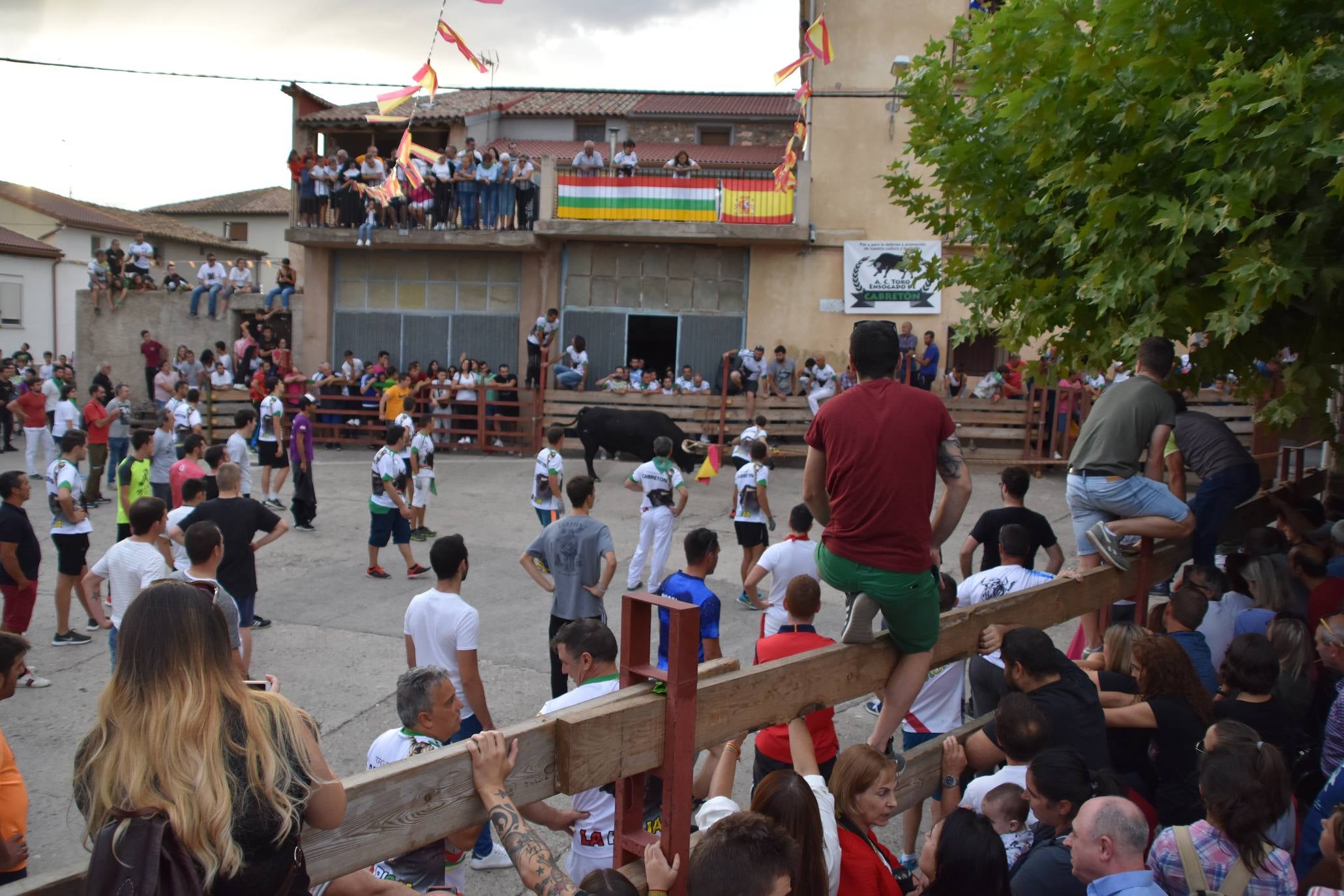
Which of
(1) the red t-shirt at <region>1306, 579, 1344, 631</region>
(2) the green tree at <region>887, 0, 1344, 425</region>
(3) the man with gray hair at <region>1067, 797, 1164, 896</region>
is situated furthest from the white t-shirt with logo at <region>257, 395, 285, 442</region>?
(3) the man with gray hair at <region>1067, 797, 1164, 896</region>

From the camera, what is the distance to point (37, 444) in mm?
16391

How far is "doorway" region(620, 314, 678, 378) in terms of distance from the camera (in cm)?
2216

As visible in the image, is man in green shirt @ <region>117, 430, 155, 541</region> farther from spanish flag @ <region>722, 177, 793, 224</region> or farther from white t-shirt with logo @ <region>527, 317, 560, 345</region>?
spanish flag @ <region>722, 177, 793, 224</region>

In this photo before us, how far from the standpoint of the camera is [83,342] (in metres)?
24.2

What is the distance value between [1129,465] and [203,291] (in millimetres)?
23379

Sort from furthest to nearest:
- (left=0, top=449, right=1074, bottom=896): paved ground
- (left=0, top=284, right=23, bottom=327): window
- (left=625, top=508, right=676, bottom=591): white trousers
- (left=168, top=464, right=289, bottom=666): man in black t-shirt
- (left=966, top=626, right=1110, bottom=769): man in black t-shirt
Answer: (left=0, top=284, right=23, bottom=327): window < (left=625, top=508, right=676, bottom=591): white trousers < (left=168, top=464, right=289, bottom=666): man in black t-shirt < (left=0, top=449, right=1074, bottom=896): paved ground < (left=966, top=626, right=1110, bottom=769): man in black t-shirt

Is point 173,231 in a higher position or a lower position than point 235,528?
higher

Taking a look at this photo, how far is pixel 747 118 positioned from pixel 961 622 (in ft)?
82.9

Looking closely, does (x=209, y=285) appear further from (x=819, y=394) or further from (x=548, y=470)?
(x=548, y=470)

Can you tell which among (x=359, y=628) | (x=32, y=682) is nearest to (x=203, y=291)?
(x=359, y=628)

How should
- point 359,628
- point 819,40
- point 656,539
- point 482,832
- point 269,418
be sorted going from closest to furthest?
point 482,832
point 359,628
point 656,539
point 269,418
point 819,40

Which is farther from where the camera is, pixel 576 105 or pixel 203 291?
pixel 576 105

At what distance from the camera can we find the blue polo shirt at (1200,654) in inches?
191

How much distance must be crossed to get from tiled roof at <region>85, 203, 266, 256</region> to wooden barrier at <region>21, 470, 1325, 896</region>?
42263 mm
